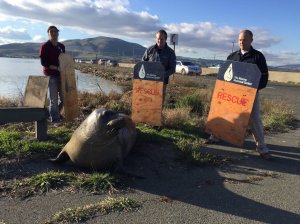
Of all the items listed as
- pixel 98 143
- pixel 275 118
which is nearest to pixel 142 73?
pixel 98 143

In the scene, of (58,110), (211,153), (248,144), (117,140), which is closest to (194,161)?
(211,153)

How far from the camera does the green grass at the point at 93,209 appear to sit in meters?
4.54

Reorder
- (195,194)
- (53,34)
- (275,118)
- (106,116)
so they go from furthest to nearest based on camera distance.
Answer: (275,118) → (53,34) → (106,116) → (195,194)

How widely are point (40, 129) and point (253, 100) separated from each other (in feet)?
12.4

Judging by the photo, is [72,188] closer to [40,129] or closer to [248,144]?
[40,129]

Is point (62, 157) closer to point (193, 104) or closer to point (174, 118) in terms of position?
point (174, 118)

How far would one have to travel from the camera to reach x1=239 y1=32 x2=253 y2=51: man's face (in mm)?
7387

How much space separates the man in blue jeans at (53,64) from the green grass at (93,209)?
4717 millimetres

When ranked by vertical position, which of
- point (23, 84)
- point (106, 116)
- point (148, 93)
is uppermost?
point (106, 116)

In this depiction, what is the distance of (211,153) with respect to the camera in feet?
25.0

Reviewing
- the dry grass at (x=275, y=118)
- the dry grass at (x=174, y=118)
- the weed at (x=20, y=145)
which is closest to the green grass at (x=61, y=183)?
the weed at (x=20, y=145)

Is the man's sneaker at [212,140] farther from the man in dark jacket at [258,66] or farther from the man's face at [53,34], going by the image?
the man's face at [53,34]

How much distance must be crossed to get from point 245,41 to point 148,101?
2.70 m

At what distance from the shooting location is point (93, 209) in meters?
4.80
